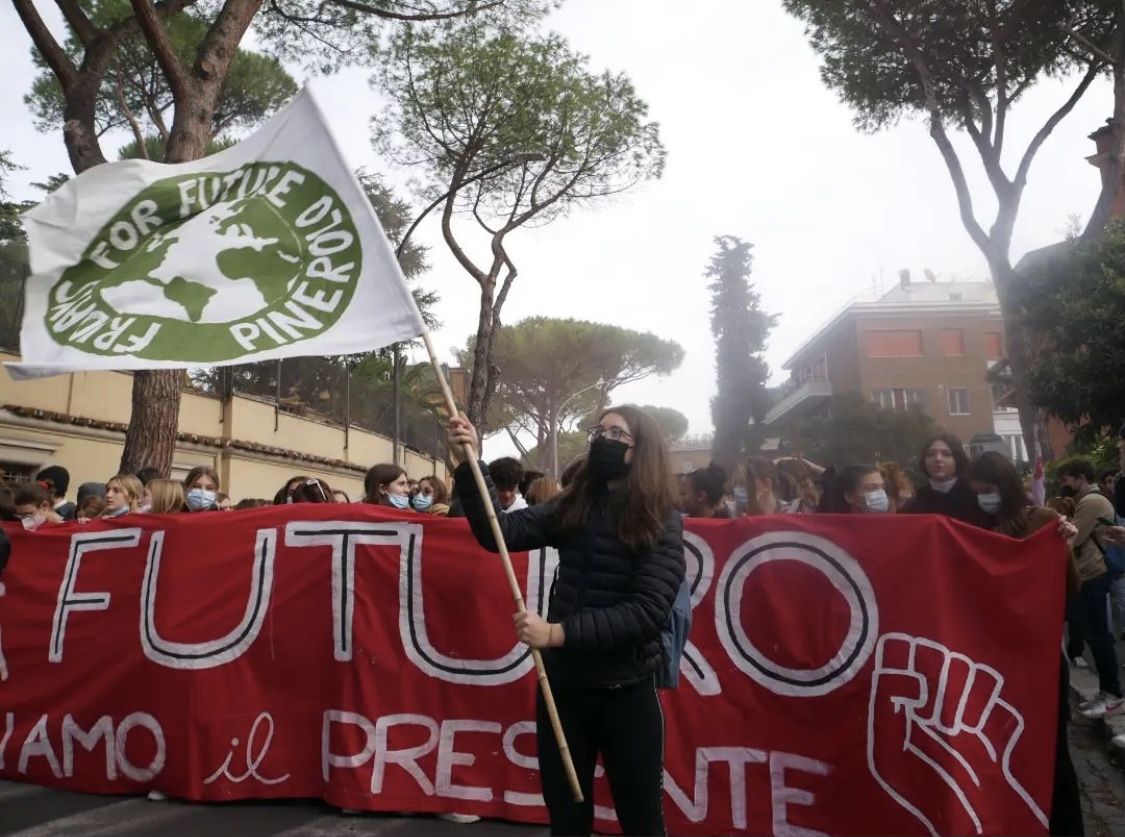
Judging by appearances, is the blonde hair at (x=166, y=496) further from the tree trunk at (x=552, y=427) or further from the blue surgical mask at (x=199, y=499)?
the tree trunk at (x=552, y=427)

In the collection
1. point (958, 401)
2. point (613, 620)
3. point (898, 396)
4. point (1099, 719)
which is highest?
point (898, 396)

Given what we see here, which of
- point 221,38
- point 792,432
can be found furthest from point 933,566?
point 792,432

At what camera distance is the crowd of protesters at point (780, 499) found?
8.48ft

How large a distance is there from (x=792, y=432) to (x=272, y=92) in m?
25.8

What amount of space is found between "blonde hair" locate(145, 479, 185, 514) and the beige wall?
27.5 feet

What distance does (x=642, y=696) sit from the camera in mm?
2426

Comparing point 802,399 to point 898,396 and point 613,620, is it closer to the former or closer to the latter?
point 898,396

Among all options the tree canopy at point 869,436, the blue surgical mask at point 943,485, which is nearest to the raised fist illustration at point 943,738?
the blue surgical mask at point 943,485

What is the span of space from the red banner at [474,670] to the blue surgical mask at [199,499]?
1.16 meters

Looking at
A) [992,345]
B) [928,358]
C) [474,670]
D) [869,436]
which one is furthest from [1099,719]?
[992,345]

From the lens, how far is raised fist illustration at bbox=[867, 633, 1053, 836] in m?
3.32

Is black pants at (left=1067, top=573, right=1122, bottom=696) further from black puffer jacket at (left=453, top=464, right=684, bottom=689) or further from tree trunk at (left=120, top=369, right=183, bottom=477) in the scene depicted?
tree trunk at (left=120, top=369, right=183, bottom=477)

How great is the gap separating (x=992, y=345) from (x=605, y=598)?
47.4 metres

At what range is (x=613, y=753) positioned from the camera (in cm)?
242
